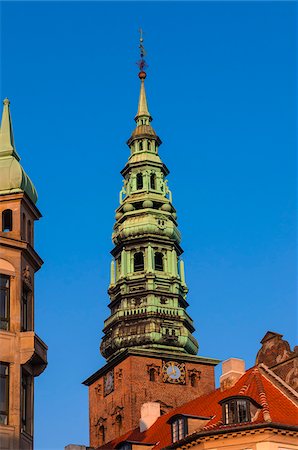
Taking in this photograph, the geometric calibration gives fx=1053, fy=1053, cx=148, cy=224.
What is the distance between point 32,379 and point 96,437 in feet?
162

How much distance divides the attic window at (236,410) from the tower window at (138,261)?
3695cm

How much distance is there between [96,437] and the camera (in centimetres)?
7938

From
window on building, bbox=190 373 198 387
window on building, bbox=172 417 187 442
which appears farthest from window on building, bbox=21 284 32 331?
window on building, bbox=190 373 198 387

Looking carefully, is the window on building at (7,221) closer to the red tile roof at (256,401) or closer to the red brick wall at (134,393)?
the red tile roof at (256,401)

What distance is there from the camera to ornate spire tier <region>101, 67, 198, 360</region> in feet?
263

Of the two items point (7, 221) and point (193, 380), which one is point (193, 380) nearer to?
point (193, 380)

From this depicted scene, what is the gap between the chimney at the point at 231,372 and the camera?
172 feet

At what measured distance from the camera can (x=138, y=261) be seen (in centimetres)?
8306

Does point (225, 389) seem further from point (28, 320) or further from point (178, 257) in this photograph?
point (178, 257)

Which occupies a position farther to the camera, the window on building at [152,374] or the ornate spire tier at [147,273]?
the ornate spire tier at [147,273]

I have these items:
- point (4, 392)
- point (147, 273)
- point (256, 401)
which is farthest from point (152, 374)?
point (4, 392)

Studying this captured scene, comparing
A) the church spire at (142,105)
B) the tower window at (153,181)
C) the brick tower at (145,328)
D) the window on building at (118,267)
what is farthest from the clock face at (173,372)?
the church spire at (142,105)

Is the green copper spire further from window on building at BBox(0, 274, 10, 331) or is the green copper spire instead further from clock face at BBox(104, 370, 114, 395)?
clock face at BBox(104, 370, 114, 395)

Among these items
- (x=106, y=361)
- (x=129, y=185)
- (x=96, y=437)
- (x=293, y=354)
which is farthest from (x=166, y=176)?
(x=293, y=354)
